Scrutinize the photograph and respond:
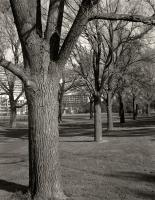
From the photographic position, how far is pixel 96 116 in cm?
1805

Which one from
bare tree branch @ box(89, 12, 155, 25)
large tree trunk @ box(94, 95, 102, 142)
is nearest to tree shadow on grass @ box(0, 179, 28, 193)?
bare tree branch @ box(89, 12, 155, 25)

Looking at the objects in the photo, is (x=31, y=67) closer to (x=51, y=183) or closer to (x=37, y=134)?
(x=37, y=134)

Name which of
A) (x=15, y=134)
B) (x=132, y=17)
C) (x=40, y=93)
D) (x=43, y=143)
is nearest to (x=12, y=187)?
(x=43, y=143)

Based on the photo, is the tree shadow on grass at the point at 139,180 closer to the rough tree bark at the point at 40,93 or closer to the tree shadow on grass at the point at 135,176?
the tree shadow on grass at the point at 135,176

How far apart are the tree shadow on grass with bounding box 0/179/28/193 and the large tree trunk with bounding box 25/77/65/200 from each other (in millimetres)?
1079

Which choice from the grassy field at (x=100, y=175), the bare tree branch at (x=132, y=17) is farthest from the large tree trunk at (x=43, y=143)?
the bare tree branch at (x=132, y=17)

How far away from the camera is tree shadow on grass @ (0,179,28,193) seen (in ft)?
24.9

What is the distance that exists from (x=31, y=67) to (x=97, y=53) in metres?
12.5

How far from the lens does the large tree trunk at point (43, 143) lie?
6.43 metres

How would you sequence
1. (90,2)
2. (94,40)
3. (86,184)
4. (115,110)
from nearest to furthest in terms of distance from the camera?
1. (90,2)
2. (86,184)
3. (94,40)
4. (115,110)

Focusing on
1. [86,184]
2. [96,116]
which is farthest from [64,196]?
[96,116]

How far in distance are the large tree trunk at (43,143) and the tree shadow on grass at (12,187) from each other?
3.54 feet

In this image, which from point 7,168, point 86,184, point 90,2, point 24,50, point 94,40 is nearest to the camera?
point 90,2

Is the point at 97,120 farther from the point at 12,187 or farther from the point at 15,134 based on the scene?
the point at 15,134
